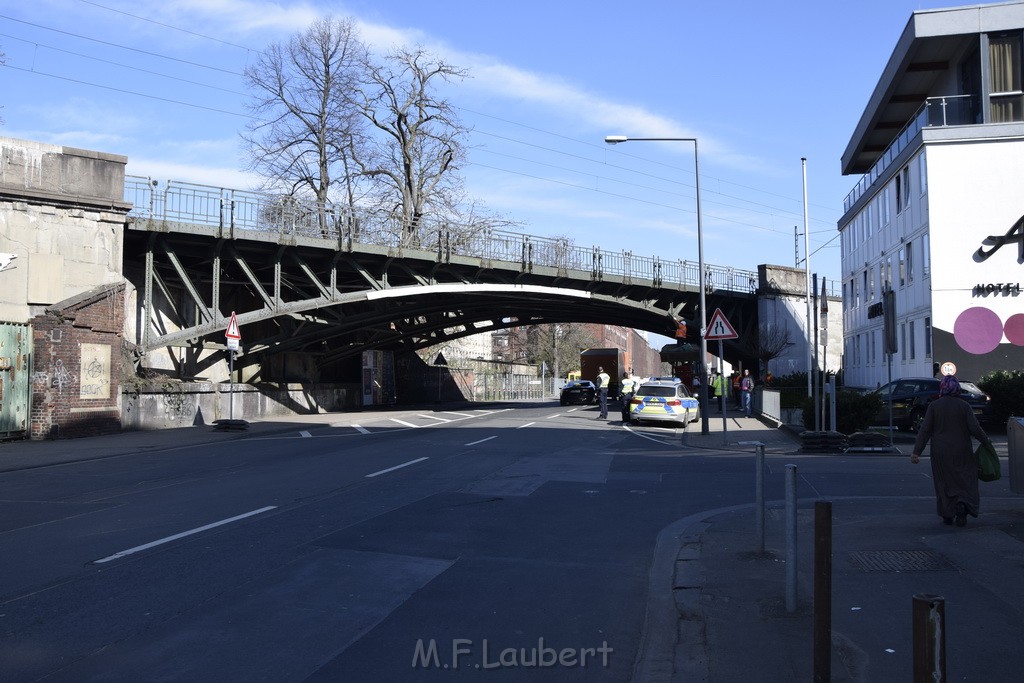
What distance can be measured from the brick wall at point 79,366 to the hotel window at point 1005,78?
28227mm

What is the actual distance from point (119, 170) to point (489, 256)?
15.2 meters

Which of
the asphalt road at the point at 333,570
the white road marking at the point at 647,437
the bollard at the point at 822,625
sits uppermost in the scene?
the bollard at the point at 822,625

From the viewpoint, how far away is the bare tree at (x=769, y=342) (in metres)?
47.4

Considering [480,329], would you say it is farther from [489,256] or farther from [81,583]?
[81,583]

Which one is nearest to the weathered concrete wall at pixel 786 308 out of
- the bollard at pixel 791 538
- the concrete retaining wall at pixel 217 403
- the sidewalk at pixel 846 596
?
the concrete retaining wall at pixel 217 403

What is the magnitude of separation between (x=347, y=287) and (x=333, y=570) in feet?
102

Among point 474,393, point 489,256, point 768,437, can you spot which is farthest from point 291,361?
point 474,393

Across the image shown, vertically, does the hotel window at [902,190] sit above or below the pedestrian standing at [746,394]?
above

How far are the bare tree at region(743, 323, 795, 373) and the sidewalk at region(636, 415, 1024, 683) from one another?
3745 cm

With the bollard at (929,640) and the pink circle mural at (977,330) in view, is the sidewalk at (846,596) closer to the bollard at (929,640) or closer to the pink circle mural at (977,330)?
the bollard at (929,640)

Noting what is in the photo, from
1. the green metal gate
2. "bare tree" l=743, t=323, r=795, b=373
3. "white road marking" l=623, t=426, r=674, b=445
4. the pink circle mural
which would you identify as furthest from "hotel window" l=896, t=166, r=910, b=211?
the green metal gate

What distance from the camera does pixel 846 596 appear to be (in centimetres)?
670

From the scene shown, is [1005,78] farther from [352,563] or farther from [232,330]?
[352,563]

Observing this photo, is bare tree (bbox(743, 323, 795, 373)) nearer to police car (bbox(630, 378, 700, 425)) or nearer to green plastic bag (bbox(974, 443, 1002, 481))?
police car (bbox(630, 378, 700, 425))
